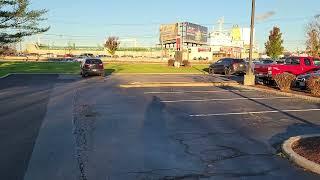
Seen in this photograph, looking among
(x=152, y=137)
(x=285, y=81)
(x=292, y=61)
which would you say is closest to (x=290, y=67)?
(x=292, y=61)

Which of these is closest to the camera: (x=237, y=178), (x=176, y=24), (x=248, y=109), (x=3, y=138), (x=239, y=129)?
(x=237, y=178)

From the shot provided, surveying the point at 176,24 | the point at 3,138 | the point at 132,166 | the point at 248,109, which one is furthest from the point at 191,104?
the point at 176,24

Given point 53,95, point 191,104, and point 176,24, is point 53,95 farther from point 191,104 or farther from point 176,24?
point 176,24

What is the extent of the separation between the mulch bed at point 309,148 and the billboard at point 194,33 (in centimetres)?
11154

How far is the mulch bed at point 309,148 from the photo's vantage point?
8.21 metres

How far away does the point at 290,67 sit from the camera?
2709 centimetres

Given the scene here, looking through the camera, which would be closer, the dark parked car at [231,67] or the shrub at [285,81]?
the shrub at [285,81]

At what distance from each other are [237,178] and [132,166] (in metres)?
1.77

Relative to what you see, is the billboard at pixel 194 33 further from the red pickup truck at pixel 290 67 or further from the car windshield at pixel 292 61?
the red pickup truck at pixel 290 67

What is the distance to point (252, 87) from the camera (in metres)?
Answer: 25.0

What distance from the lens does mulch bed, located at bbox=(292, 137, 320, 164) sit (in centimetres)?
821

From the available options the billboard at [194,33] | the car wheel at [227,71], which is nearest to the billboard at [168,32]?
the billboard at [194,33]

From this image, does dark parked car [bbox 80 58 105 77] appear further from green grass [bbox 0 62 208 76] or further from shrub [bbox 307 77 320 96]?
shrub [bbox 307 77 320 96]

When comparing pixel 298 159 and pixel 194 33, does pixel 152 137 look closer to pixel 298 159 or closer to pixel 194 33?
pixel 298 159
